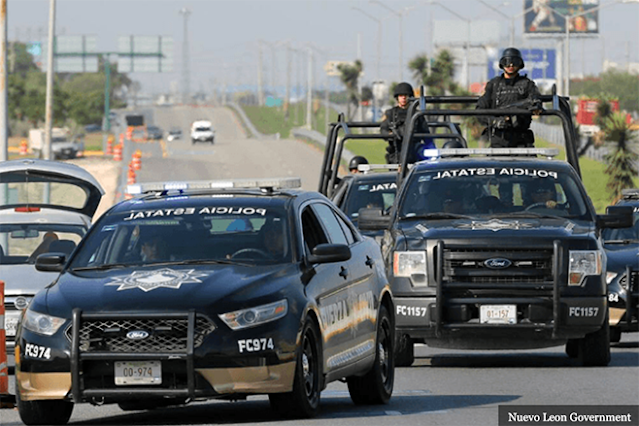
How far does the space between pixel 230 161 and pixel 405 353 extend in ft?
246

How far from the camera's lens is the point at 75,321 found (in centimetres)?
1059

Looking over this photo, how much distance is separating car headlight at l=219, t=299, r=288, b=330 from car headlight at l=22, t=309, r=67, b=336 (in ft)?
3.33

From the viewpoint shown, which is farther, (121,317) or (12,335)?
(12,335)

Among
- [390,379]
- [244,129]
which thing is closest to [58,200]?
[390,379]

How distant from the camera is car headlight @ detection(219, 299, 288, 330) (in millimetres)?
10633

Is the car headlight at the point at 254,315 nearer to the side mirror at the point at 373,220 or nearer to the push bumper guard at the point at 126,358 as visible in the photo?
the push bumper guard at the point at 126,358

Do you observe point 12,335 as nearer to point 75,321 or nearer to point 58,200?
point 75,321

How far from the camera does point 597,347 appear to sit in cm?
1609

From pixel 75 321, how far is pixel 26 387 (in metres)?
0.59

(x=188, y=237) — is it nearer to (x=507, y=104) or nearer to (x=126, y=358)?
(x=126, y=358)

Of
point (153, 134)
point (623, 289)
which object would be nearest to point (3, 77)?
point (623, 289)

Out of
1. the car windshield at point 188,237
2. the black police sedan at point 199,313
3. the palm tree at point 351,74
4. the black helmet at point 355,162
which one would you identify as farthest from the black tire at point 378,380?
the palm tree at point 351,74

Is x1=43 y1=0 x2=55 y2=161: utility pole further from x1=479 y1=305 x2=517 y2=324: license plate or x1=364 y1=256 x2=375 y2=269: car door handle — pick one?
x1=364 y1=256 x2=375 y2=269: car door handle

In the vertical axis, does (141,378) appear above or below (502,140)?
below
